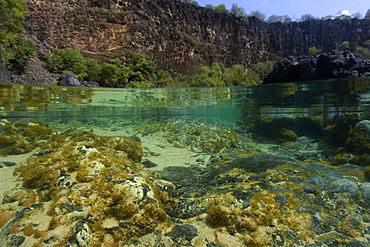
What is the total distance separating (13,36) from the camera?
17.5m

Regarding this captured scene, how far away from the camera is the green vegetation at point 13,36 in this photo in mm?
14477

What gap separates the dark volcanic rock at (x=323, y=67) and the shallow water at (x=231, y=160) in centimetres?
104

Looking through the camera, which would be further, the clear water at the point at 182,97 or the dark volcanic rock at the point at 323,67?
the dark volcanic rock at the point at 323,67

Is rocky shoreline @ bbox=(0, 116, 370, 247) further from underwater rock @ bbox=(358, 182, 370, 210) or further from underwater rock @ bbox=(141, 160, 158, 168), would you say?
underwater rock @ bbox=(141, 160, 158, 168)

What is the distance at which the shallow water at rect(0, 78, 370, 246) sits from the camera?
3.41 meters

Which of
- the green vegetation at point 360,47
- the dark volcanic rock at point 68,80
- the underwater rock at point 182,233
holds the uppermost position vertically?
the green vegetation at point 360,47

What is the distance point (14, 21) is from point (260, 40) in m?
60.1

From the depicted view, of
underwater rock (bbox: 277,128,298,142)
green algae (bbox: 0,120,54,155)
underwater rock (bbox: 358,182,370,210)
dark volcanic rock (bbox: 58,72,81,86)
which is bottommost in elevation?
underwater rock (bbox: 358,182,370,210)

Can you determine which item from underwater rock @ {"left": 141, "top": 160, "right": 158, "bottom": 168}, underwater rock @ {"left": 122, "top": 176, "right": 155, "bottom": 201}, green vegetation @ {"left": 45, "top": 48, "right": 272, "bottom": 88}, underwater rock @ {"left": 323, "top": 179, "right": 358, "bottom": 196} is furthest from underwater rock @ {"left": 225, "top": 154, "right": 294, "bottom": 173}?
green vegetation @ {"left": 45, "top": 48, "right": 272, "bottom": 88}

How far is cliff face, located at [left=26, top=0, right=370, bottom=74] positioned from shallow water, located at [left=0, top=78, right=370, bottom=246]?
23.7m

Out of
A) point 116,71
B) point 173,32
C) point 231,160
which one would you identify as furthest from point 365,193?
point 173,32

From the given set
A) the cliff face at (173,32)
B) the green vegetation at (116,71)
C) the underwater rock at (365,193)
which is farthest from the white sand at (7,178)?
the cliff face at (173,32)

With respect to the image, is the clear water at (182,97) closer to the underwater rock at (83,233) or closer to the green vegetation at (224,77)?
the underwater rock at (83,233)

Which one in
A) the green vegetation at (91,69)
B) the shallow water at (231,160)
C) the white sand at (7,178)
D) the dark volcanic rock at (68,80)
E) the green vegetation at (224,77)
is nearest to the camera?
the shallow water at (231,160)
